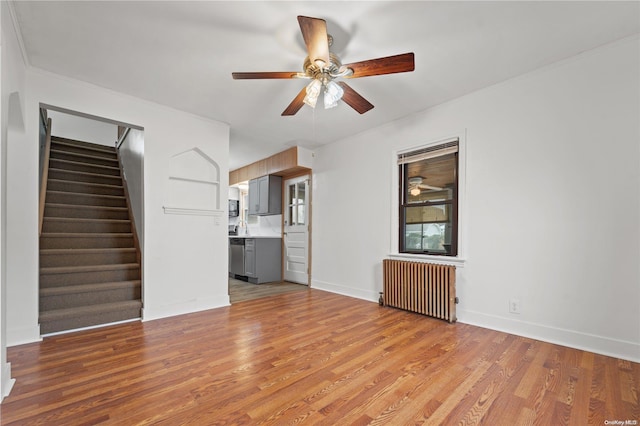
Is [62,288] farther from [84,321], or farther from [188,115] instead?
[188,115]

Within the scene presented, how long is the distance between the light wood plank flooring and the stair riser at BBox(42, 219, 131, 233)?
1976 millimetres

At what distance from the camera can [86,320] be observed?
296 cm

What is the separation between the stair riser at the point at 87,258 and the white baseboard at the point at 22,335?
1.03 metres

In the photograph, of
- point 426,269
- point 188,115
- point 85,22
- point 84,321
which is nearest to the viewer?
point 85,22

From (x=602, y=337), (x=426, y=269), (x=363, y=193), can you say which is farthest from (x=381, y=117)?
(x=602, y=337)

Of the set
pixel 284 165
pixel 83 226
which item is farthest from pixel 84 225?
pixel 284 165

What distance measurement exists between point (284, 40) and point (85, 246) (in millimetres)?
3796

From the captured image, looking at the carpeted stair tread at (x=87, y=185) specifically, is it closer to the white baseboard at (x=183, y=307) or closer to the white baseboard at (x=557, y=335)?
the white baseboard at (x=183, y=307)

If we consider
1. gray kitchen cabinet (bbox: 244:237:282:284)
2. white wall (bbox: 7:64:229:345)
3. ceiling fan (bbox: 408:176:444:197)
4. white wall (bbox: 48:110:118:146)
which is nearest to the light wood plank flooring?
gray kitchen cabinet (bbox: 244:237:282:284)

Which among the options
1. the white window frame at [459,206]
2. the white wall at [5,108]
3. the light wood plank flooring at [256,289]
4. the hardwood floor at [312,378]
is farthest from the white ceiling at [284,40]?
the light wood plank flooring at [256,289]

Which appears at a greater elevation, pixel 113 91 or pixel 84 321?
pixel 113 91

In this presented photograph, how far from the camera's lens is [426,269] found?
11.1 feet

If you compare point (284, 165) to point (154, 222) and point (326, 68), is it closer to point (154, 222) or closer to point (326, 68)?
point (154, 222)

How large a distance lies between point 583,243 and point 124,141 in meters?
6.72
